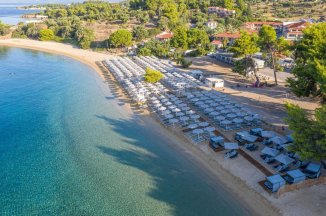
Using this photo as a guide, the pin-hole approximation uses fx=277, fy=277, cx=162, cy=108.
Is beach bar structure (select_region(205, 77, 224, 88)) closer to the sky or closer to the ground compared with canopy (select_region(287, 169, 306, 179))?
closer to the sky

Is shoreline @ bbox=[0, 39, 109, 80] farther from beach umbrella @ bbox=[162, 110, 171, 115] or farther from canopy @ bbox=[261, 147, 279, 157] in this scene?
canopy @ bbox=[261, 147, 279, 157]

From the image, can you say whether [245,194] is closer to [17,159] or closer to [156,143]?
[156,143]

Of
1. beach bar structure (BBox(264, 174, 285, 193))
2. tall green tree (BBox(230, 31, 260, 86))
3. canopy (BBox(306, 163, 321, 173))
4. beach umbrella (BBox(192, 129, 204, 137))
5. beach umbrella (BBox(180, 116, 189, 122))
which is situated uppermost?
tall green tree (BBox(230, 31, 260, 86))

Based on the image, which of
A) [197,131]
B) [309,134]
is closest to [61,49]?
[197,131]

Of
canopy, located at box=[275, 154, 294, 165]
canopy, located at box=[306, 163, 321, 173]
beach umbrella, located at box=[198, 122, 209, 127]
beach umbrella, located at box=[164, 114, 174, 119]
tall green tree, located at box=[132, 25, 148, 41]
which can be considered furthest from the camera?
tall green tree, located at box=[132, 25, 148, 41]

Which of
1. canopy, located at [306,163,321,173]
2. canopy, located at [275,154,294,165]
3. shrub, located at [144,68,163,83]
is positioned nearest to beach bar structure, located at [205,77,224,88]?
shrub, located at [144,68,163,83]
